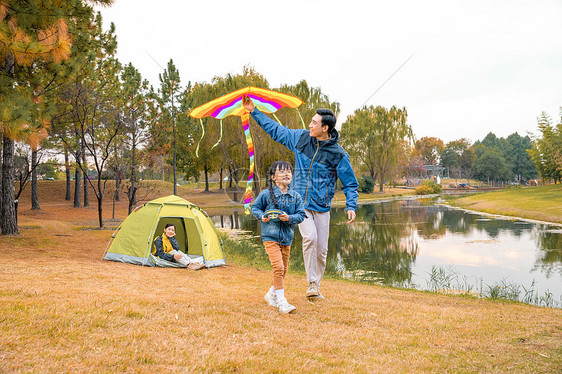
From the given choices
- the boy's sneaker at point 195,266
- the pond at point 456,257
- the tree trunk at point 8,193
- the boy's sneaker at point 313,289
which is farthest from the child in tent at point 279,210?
the tree trunk at point 8,193

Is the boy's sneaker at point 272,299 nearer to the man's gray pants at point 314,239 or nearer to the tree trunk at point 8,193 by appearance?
the man's gray pants at point 314,239

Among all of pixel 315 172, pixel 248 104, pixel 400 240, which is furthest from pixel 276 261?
pixel 400 240

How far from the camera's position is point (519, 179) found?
84625mm

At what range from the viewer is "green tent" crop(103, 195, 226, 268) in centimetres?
905

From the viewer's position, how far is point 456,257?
11867 mm

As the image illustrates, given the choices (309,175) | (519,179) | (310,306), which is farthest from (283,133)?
(519,179)

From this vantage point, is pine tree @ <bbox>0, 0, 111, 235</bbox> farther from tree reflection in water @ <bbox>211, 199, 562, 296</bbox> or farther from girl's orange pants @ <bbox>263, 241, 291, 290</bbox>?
tree reflection in water @ <bbox>211, 199, 562, 296</bbox>

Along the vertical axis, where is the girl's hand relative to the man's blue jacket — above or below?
below

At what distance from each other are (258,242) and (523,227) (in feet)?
39.1

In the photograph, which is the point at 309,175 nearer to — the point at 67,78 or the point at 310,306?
the point at 310,306

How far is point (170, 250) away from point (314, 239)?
5.07 metres

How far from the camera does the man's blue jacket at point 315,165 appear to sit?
4.92 metres

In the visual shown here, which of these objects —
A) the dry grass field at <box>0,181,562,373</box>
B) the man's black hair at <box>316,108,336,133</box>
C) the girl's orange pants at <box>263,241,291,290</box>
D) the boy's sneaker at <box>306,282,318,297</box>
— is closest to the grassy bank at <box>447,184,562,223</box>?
the dry grass field at <box>0,181,562,373</box>

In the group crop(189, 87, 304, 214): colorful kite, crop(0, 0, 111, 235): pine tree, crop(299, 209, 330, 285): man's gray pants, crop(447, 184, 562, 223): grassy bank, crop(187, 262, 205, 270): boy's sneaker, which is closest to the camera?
crop(299, 209, 330, 285): man's gray pants
